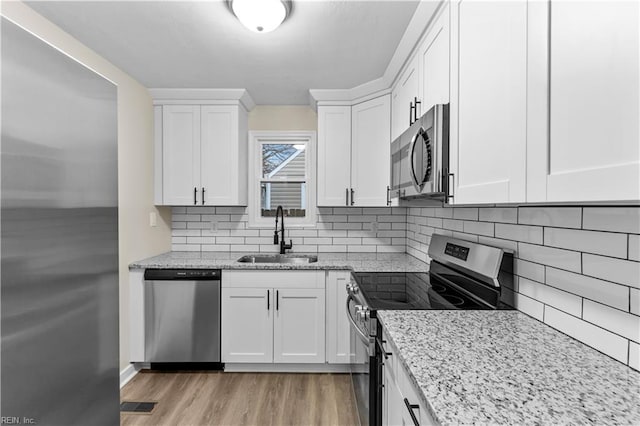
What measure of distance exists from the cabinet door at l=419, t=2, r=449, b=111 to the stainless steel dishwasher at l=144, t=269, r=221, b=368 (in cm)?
199

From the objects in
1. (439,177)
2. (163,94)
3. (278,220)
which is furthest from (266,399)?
(163,94)

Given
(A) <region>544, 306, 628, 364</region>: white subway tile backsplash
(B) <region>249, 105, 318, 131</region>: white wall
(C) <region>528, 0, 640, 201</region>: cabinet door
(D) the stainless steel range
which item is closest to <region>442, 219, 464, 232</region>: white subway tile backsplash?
(D) the stainless steel range

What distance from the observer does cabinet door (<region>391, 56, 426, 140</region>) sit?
193cm

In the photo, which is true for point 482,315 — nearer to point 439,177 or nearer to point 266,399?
point 439,177

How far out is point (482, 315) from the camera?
4.20 ft

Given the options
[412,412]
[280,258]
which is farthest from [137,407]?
[412,412]

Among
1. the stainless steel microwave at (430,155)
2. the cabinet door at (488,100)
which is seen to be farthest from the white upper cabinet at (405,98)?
the cabinet door at (488,100)

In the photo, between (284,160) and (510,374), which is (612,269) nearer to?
(510,374)

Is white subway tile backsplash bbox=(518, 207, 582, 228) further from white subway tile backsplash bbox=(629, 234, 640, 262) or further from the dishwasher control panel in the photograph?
the dishwasher control panel

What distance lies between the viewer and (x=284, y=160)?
3.29 meters

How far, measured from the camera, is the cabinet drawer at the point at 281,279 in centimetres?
258

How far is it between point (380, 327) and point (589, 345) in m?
0.69

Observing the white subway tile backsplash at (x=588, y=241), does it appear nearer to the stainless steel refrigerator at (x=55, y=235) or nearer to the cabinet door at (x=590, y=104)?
the cabinet door at (x=590, y=104)

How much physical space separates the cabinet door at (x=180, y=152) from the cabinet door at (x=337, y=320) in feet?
4.84
